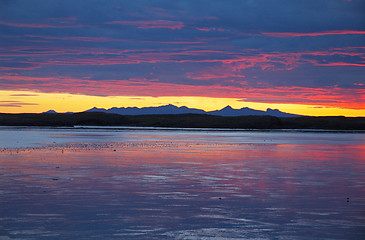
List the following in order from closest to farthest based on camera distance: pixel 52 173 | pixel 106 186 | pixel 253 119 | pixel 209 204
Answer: pixel 209 204
pixel 106 186
pixel 52 173
pixel 253 119

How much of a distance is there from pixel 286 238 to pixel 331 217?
3.07 m

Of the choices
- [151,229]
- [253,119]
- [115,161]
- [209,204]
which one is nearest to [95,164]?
[115,161]

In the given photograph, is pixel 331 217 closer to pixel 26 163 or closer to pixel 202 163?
pixel 202 163

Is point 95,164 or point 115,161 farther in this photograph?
point 115,161

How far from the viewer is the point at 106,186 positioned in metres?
19.9

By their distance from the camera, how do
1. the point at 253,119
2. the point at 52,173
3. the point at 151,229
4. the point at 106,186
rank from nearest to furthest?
the point at 151,229, the point at 106,186, the point at 52,173, the point at 253,119

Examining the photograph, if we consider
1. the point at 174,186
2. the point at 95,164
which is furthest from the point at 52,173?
the point at 174,186

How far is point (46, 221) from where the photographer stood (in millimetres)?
13156

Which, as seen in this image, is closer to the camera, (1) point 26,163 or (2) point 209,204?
(2) point 209,204

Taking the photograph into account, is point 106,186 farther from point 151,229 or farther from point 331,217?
point 331,217

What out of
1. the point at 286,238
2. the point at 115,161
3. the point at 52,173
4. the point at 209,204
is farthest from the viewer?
the point at 115,161

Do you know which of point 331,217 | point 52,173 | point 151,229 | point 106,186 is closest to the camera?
point 151,229

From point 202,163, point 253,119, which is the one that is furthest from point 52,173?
point 253,119

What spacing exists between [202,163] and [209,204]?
48.6 feet
